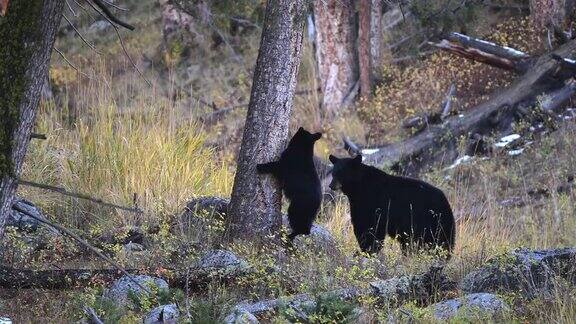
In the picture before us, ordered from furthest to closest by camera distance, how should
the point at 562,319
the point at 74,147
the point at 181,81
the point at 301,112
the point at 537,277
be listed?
the point at 181,81 < the point at 301,112 < the point at 74,147 < the point at 537,277 < the point at 562,319

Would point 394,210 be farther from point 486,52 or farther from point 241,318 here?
point 486,52

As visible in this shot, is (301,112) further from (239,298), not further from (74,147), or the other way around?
(239,298)

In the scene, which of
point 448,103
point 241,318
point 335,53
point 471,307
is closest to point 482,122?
point 448,103

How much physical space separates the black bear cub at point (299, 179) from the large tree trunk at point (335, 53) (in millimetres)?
9751

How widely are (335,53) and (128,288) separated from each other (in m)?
12.3

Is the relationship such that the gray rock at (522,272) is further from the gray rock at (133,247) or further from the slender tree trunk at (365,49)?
the slender tree trunk at (365,49)

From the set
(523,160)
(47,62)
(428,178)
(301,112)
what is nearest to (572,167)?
(523,160)

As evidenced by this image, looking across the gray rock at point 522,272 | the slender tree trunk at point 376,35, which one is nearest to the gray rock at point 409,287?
the gray rock at point 522,272

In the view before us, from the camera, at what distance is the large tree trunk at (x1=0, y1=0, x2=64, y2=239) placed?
17.4ft

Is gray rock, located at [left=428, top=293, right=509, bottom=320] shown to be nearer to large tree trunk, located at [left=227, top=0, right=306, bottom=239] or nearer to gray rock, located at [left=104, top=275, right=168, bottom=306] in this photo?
gray rock, located at [left=104, top=275, right=168, bottom=306]

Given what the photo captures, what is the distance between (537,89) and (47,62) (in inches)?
430

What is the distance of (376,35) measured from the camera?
19.4 meters

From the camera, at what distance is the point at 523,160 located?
14.6 metres

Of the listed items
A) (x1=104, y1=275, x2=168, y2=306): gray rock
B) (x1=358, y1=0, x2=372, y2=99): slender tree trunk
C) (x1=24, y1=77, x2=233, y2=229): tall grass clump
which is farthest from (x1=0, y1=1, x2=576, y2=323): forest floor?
(x1=358, y1=0, x2=372, y2=99): slender tree trunk
